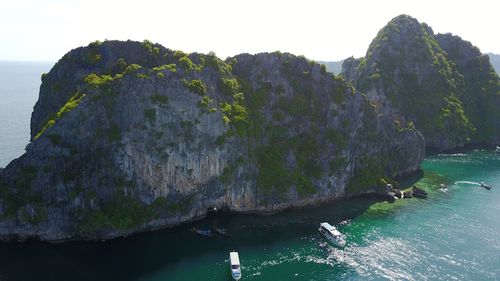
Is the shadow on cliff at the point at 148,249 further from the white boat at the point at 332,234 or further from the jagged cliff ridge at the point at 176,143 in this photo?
the jagged cliff ridge at the point at 176,143

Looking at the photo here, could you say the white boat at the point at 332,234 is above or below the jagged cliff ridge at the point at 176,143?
below

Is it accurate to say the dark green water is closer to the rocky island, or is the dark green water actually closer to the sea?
the sea

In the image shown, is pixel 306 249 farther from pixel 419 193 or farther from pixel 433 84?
pixel 433 84

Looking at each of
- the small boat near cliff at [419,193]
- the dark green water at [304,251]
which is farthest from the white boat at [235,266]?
the small boat near cliff at [419,193]

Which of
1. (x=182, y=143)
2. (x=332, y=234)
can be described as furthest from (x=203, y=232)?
(x=332, y=234)

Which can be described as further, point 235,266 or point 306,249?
point 306,249

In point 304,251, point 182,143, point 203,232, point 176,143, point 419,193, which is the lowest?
point 304,251
